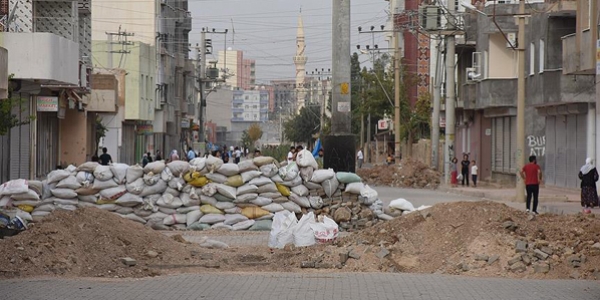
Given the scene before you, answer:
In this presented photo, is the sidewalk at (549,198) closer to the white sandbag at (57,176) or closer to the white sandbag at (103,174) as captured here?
the white sandbag at (103,174)

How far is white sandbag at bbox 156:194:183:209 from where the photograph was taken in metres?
26.3

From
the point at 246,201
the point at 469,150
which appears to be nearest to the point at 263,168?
the point at 246,201

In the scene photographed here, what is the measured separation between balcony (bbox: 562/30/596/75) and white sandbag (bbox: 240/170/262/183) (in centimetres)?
1380

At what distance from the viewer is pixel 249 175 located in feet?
87.0

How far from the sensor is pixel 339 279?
613 inches

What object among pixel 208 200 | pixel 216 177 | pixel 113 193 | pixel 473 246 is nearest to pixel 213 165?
pixel 216 177

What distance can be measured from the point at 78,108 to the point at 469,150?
24.9 metres

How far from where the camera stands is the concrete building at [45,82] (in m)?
Result: 34.8

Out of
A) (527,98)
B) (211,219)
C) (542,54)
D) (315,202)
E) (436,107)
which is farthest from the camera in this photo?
(436,107)

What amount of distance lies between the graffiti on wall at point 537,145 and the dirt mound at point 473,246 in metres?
33.6

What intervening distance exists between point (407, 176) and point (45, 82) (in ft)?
78.6

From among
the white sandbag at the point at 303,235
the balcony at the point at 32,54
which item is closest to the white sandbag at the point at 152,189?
the white sandbag at the point at 303,235

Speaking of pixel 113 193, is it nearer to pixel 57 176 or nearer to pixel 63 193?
pixel 63 193

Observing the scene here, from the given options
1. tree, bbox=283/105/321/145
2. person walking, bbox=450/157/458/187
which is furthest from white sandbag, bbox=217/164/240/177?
tree, bbox=283/105/321/145
